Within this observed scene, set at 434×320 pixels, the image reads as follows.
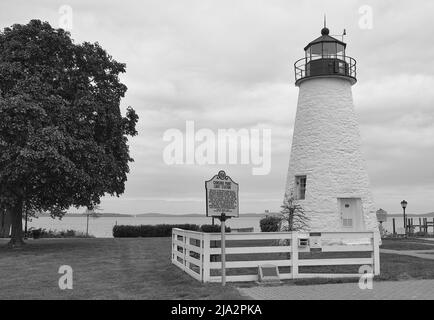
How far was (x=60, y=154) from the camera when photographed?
21562 millimetres

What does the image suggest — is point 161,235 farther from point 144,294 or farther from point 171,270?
point 144,294

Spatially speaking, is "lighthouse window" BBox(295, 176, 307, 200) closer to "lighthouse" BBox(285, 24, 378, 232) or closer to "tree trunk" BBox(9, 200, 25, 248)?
"lighthouse" BBox(285, 24, 378, 232)

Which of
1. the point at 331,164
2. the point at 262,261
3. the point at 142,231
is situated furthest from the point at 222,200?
the point at 142,231

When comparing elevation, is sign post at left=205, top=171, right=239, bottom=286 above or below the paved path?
above

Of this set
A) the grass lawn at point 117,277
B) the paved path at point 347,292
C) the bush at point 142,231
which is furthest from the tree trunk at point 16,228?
the paved path at point 347,292

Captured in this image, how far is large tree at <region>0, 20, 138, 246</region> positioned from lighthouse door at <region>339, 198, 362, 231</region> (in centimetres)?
1156

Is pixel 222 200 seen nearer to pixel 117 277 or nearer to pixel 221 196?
pixel 221 196

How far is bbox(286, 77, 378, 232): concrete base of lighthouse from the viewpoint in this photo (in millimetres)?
25062

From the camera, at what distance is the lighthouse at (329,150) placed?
25094 mm

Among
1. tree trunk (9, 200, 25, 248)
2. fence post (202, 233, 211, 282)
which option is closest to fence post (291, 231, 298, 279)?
fence post (202, 233, 211, 282)

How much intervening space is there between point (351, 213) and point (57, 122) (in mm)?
14900

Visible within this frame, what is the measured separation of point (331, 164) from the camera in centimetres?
2523

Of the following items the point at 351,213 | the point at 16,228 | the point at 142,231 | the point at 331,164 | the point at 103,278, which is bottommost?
the point at 103,278
